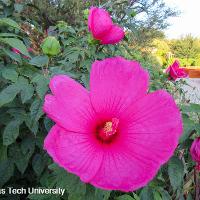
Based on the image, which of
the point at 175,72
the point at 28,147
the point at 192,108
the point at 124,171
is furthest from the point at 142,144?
the point at 175,72

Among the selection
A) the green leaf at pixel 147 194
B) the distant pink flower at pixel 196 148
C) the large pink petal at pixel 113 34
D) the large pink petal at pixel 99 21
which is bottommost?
the green leaf at pixel 147 194

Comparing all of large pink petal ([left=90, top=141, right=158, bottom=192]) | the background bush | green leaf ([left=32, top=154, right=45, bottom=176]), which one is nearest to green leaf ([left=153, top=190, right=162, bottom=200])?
the background bush

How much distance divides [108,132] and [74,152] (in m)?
0.09

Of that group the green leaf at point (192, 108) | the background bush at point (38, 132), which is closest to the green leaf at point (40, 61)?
the background bush at point (38, 132)

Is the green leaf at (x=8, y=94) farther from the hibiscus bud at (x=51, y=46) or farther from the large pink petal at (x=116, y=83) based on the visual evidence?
the large pink petal at (x=116, y=83)

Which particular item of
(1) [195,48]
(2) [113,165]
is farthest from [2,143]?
(1) [195,48]

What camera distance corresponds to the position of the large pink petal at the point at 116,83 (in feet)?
2.50

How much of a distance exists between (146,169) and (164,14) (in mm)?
9444

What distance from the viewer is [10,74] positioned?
44.5 inches

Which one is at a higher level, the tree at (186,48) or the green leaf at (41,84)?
the green leaf at (41,84)

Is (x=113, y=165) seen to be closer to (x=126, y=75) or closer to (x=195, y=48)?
(x=126, y=75)

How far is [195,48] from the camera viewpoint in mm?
21812

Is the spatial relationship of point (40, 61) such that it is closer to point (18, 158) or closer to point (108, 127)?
point (18, 158)

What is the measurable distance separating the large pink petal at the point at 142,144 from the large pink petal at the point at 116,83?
0.02 m
